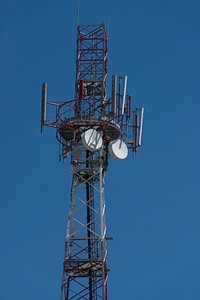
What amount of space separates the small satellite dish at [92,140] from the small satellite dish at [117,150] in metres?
0.75

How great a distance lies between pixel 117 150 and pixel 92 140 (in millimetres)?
1796

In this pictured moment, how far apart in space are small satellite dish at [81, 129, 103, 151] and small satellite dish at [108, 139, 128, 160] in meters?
0.75

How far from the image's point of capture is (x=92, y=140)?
8225 centimetres

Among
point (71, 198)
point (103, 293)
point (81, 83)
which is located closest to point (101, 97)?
point (81, 83)

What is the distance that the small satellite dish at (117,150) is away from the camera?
82750mm

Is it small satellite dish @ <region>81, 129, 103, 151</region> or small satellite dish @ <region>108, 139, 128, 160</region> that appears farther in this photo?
small satellite dish @ <region>108, 139, 128, 160</region>

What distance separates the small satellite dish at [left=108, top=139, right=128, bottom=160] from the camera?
82.8 metres

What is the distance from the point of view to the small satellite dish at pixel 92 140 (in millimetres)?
81875

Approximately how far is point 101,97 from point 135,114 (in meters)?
2.43

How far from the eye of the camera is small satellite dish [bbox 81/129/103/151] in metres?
81.9

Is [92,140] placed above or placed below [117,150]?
above

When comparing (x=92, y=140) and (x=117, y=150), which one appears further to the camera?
(x=117, y=150)

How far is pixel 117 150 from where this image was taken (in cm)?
8294

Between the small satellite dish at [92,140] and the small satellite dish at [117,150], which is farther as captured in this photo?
the small satellite dish at [117,150]
